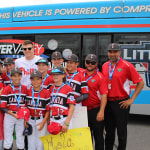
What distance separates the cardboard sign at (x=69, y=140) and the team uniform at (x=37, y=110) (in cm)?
13

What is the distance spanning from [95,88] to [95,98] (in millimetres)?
167

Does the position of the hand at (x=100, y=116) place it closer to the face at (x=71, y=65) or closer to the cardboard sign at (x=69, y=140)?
the cardboard sign at (x=69, y=140)

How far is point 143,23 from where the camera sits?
508cm

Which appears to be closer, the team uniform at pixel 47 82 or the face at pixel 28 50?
the team uniform at pixel 47 82

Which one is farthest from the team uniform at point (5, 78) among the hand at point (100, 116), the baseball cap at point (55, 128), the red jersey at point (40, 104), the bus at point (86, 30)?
the bus at point (86, 30)

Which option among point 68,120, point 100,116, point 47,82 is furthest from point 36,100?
point 100,116

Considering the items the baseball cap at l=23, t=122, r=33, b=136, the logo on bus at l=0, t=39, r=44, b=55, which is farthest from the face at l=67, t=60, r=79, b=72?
the logo on bus at l=0, t=39, r=44, b=55

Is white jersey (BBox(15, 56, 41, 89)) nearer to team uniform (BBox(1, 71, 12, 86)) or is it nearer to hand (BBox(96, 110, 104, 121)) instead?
team uniform (BBox(1, 71, 12, 86))

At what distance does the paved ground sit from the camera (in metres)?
4.04

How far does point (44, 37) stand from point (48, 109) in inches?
125

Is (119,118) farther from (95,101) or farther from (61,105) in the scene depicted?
(61,105)

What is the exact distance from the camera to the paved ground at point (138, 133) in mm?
4036

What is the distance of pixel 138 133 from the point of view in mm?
4789

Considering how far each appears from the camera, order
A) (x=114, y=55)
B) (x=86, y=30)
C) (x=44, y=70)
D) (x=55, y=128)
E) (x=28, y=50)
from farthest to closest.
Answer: (x=86, y=30)
(x=28, y=50)
(x=44, y=70)
(x=114, y=55)
(x=55, y=128)
